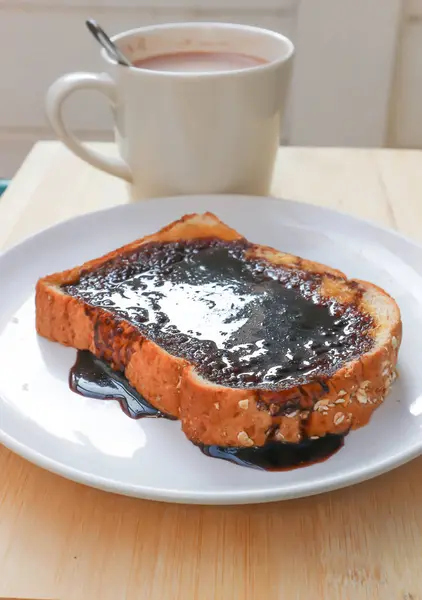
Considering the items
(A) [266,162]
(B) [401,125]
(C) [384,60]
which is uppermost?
(A) [266,162]

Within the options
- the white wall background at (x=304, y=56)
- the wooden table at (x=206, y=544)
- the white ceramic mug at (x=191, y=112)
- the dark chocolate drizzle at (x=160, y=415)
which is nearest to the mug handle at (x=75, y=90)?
the white ceramic mug at (x=191, y=112)

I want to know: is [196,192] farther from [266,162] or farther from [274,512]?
[274,512]

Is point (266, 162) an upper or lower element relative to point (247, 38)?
lower

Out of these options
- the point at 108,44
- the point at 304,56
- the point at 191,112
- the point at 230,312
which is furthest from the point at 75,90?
the point at 304,56

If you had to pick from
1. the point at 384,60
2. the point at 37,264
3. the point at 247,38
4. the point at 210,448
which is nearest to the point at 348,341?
the point at 210,448

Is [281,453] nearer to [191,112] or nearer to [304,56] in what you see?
[191,112]

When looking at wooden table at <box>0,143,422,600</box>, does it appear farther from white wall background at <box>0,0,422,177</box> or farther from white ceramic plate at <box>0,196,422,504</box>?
white wall background at <box>0,0,422,177</box>
